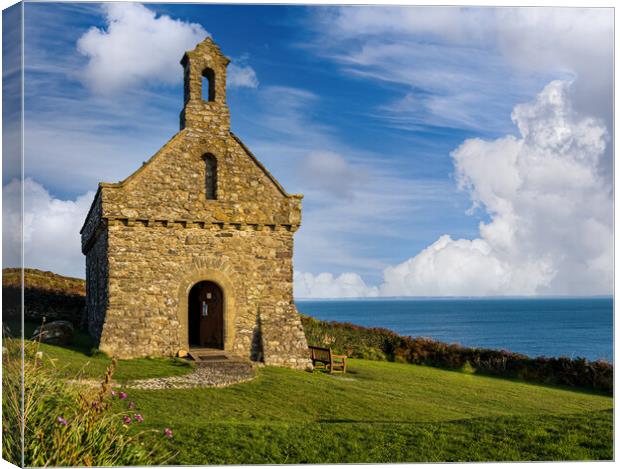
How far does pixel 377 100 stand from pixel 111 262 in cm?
862

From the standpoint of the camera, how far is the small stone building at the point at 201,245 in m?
19.4

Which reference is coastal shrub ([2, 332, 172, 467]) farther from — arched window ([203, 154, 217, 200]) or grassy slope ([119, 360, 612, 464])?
arched window ([203, 154, 217, 200])

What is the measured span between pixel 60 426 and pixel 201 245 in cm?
1128

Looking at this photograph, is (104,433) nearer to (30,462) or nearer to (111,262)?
(30,462)

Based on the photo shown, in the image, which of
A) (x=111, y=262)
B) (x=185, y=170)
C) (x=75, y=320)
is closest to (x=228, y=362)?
(x=111, y=262)

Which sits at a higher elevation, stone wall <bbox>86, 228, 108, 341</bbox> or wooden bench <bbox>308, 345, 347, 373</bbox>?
stone wall <bbox>86, 228, 108, 341</bbox>

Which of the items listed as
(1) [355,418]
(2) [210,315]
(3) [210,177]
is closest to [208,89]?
(3) [210,177]

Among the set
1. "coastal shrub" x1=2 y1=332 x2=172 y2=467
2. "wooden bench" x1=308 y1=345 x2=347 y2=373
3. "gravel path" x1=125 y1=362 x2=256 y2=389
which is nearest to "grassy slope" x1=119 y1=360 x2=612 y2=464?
"gravel path" x1=125 y1=362 x2=256 y2=389

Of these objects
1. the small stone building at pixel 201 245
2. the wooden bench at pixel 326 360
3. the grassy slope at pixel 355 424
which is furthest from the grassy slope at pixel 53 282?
the grassy slope at pixel 355 424

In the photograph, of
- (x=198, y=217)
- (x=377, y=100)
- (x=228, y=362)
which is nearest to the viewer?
(x=377, y=100)

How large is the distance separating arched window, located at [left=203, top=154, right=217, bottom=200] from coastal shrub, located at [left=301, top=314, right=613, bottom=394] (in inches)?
404

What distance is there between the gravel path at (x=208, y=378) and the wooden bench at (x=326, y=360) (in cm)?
383

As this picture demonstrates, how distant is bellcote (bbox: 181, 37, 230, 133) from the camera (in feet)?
67.5

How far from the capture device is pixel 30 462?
9.40 meters
